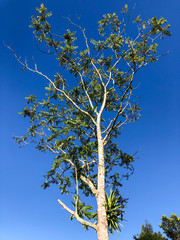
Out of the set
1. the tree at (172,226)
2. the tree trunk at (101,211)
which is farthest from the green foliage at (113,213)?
the tree at (172,226)

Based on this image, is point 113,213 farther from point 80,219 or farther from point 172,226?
point 172,226

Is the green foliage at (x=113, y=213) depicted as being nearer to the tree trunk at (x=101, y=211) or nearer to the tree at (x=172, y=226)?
the tree trunk at (x=101, y=211)

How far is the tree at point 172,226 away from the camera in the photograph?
2329 cm

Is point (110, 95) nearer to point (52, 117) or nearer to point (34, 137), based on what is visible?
point (52, 117)

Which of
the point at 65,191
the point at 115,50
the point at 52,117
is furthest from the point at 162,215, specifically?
the point at 115,50

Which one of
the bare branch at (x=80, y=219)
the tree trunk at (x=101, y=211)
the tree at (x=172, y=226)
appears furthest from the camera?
the tree at (x=172, y=226)

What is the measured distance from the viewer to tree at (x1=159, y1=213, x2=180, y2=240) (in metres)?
23.3

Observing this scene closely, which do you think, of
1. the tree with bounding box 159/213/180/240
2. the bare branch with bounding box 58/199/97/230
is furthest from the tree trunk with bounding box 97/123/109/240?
the tree with bounding box 159/213/180/240

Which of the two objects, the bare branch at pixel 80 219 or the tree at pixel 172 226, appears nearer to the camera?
the bare branch at pixel 80 219

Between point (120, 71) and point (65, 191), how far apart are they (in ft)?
29.1

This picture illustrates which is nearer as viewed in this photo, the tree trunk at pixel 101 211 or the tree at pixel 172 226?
the tree trunk at pixel 101 211

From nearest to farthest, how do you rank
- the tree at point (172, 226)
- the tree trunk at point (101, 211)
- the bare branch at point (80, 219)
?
the tree trunk at point (101, 211) → the bare branch at point (80, 219) → the tree at point (172, 226)

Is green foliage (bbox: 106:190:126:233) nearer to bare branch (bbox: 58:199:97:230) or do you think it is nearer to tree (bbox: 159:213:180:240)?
bare branch (bbox: 58:199:97:230)

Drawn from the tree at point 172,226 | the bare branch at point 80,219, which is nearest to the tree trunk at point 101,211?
the bare branch at point 80,219
